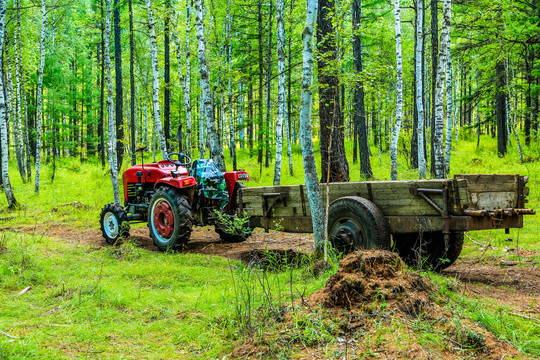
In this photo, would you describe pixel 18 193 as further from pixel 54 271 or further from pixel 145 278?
pixel 145 278

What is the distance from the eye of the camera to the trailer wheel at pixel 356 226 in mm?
4637

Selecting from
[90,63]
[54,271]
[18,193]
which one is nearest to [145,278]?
[54,271]

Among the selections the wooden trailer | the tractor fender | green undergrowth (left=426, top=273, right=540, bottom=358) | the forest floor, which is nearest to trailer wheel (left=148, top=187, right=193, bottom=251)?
the tractor fender

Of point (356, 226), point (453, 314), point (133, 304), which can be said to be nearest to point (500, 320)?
point (453, 314)

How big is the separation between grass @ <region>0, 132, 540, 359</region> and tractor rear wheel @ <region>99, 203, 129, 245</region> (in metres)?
0.71

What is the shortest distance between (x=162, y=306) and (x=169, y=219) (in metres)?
3.16

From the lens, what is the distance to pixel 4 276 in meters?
5.23

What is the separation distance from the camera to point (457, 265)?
5.68m

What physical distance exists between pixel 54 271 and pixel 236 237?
3.37m

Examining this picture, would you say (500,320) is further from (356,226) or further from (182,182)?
(182,182)

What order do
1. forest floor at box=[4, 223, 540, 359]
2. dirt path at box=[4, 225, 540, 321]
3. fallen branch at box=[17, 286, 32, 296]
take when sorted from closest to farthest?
forest floor at box=[4, 223, 540, 359] < dirt path at box=[4, 225, 540, 321] < fallen branch at box=[17, 286, 32, 296]

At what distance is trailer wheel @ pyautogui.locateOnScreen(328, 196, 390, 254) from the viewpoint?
4637mm

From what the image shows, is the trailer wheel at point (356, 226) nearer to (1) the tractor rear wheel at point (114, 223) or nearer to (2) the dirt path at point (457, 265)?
(2) the dirt path at point (457, 265)

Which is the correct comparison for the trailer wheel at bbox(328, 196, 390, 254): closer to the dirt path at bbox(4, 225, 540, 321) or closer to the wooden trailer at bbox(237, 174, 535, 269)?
the wooden trailer at bbox(237, 174, 535, 269)
